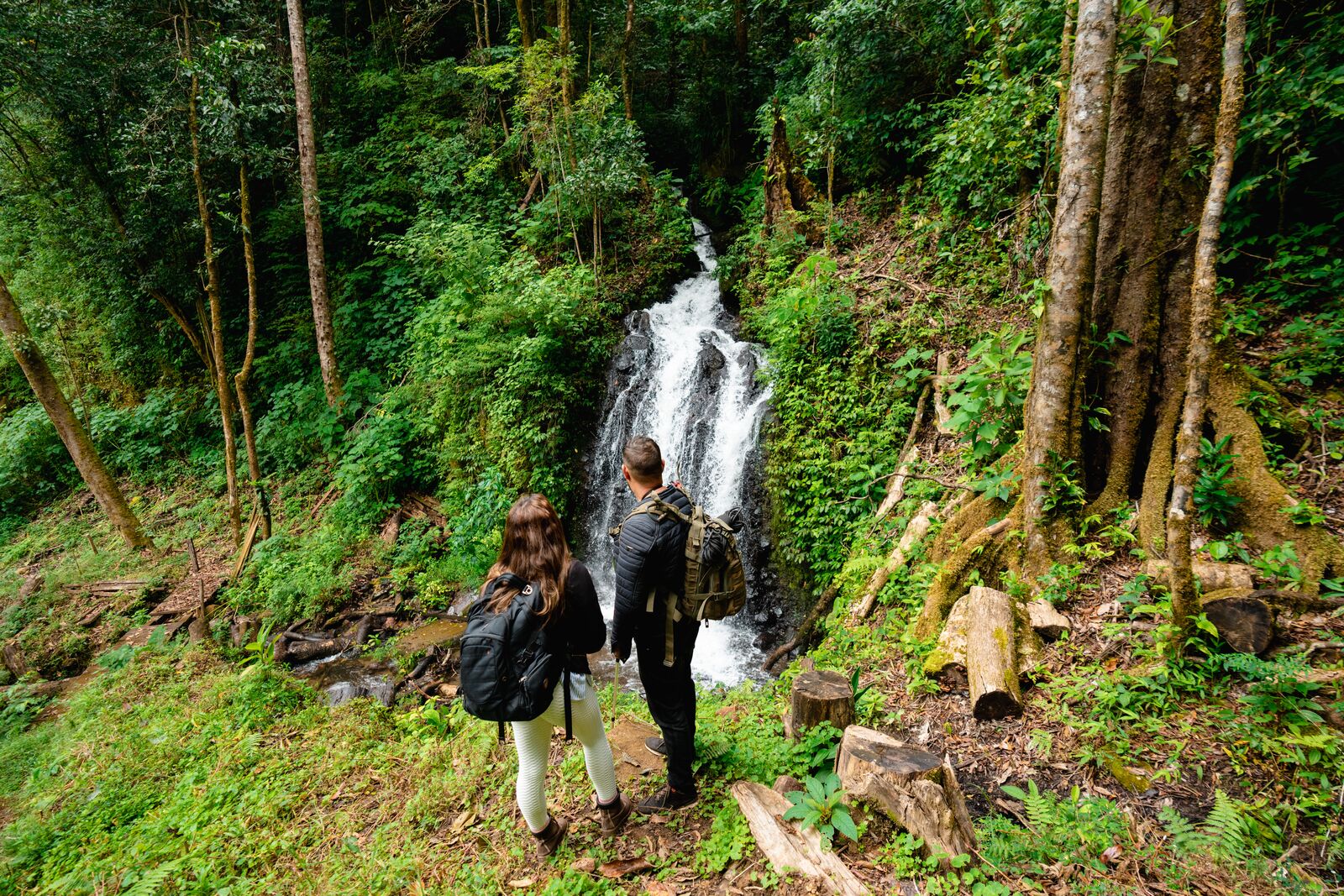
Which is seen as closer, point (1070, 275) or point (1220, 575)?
point (1220, 575)

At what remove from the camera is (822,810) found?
8.44 ft

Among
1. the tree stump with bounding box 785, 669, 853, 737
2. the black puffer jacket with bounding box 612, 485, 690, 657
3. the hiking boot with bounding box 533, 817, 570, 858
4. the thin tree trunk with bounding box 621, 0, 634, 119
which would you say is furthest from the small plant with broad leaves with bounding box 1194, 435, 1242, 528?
the thin tree trunk with bounding box 621, 0, 634, 119

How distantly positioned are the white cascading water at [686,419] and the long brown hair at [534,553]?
4.84m

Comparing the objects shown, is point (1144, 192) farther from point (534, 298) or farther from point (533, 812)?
point (534, 298)

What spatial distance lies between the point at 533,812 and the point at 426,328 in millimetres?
9566

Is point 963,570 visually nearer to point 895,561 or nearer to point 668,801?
point 895,561

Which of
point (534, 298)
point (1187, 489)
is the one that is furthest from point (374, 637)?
point (1187, 489)

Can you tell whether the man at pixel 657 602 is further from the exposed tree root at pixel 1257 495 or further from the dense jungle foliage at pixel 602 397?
the exposed tree root at pixel 1257 495

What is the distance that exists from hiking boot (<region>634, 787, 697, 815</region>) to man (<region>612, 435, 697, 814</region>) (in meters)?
0.02

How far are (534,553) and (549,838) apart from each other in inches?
67.8

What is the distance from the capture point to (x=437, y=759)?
168 inches

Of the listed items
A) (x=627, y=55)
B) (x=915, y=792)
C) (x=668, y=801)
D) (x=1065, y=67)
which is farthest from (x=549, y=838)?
(x=627, y=55)

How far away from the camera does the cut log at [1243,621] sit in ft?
8.93

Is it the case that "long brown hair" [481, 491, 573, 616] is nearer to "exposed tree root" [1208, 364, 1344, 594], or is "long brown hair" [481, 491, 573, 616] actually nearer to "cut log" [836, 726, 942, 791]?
→ "cut log" [836, 726, 942, 791]
